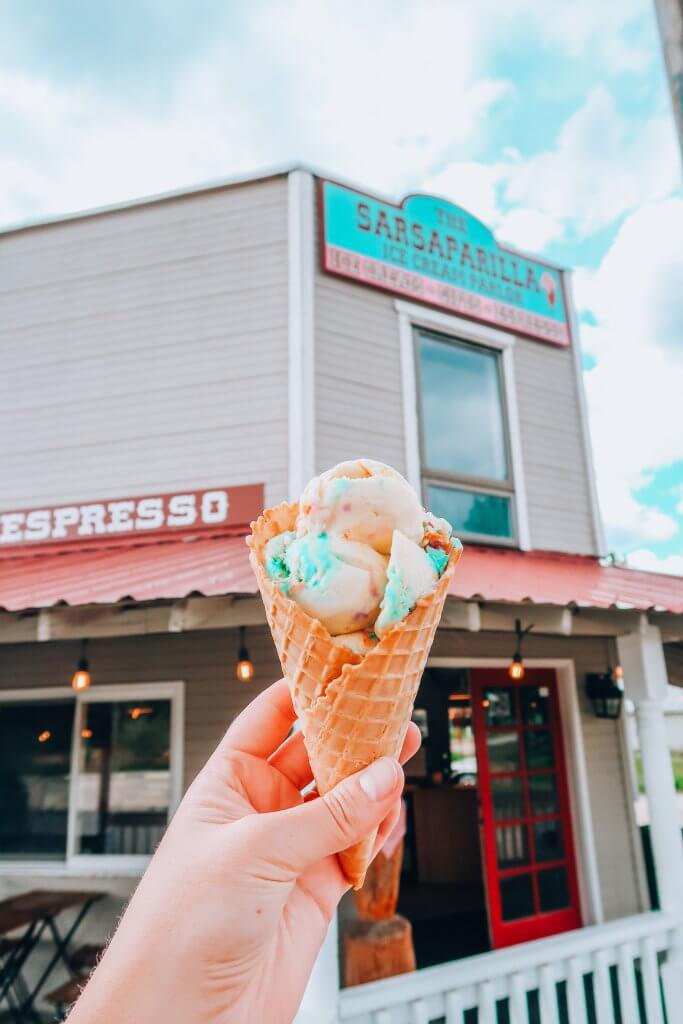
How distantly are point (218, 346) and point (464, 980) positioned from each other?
5373 mm

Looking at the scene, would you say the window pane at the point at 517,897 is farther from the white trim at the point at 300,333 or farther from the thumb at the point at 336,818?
the thumb at the point at 336,818

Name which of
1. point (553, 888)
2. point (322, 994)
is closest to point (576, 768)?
point (553, 888)

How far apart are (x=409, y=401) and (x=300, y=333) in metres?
Answer: 1.31

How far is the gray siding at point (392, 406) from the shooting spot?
6.15 m

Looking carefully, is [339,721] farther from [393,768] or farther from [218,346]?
[218,346]

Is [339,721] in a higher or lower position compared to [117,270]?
lower

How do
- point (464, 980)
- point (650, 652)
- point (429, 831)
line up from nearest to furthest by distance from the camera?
point (464, 980) < point (650, 652) < point (429, 831)

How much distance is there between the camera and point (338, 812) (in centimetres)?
136

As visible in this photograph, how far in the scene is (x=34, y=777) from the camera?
6.27 m

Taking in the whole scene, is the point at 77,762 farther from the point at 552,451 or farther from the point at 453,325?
the point at 552,451

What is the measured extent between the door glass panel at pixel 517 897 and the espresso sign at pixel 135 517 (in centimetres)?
443

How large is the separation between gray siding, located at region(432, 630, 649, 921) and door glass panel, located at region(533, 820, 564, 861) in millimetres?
365

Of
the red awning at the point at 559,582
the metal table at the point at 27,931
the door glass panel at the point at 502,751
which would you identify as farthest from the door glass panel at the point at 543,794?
the metal table at the point at 27,931

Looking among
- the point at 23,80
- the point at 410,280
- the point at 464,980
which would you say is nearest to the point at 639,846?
the point at 464,980
